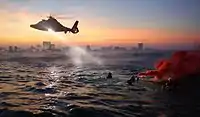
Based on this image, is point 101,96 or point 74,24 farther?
point 74,24

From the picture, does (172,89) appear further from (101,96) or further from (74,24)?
(74,24)

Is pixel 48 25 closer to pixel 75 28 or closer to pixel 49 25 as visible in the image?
pixel 49 25

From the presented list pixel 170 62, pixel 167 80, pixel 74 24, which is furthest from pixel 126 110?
pixel 74 24

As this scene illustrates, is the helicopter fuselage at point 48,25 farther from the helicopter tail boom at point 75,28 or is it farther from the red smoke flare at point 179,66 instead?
the red smoke flare at point 179,66

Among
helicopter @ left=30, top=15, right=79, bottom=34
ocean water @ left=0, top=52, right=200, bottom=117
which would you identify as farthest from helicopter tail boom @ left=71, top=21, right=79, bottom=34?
ocean water @ left=0, top=52, right=200, bottom=117

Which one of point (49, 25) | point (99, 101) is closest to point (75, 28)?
point (49, 25)

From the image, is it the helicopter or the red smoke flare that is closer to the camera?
the red smoke flare

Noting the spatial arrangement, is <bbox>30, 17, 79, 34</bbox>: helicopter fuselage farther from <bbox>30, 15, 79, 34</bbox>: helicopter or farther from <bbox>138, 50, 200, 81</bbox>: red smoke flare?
<bbox>138, 50, 200, 81</bbox>: red smoke flare

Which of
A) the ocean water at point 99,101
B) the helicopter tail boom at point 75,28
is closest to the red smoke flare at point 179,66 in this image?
the ocean water at point 99,101
